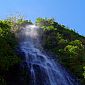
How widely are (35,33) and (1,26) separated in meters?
5.86

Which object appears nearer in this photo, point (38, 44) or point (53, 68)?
point (53, 68)

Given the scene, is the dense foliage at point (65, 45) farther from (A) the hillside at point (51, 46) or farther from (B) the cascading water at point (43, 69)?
(B) the cascading water at point (43, 69)

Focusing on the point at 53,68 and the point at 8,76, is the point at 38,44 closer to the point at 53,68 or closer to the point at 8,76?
the point at 53,68

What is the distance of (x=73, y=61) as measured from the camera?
3064 centimetres

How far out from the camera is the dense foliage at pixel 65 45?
1185 inches

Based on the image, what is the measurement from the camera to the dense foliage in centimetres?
3010

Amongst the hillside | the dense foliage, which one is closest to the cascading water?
the hillside

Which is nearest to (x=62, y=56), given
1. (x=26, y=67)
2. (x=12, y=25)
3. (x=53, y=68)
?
(x=53, y=68)

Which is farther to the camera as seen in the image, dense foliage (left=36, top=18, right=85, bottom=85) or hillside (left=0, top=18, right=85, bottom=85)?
dense foliage (left=36, top=18, right=85, bottom=85)

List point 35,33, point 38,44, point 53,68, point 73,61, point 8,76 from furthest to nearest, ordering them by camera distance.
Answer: point 35,33 → point 38,44 → point 73,61 → point 53,68 → point 8,76

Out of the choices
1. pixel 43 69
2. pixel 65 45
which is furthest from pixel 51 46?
pixel 43 69

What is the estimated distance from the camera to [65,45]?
3353cm

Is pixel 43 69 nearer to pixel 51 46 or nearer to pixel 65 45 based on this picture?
pixel 51 46

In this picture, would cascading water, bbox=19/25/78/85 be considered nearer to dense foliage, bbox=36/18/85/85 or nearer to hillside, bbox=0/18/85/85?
hillside, bbox=0/18/85/85
